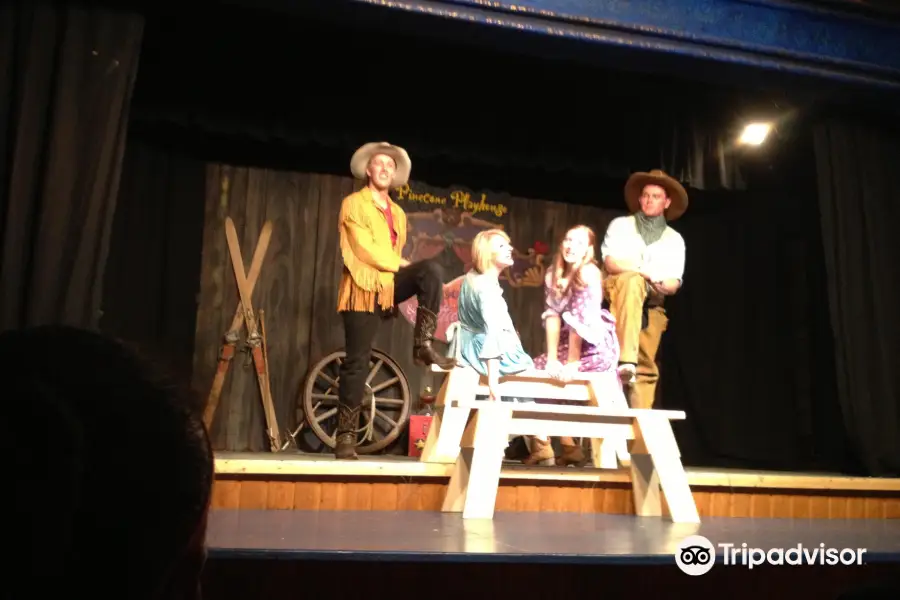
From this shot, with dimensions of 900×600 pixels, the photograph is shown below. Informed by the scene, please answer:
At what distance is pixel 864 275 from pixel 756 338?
1.13 metres

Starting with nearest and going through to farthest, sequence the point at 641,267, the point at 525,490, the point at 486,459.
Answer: the point at 486,459
the point at 525,490
the point at 641,267

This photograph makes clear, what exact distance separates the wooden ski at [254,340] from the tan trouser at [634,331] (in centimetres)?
197

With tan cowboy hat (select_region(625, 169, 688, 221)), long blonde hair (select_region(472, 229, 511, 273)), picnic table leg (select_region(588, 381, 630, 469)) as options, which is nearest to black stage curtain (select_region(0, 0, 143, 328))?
long blonde hair (select_region(472, 229, 511, 273))

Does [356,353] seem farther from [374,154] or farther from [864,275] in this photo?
[864,275]

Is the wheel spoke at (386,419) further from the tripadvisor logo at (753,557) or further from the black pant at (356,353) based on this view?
the tripadvisor logo at (753,557)

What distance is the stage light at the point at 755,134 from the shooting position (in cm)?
475

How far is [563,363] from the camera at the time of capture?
3543 millimetres

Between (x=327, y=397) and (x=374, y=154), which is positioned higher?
(x=374, y=154)

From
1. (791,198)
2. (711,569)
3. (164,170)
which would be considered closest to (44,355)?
(711,569)

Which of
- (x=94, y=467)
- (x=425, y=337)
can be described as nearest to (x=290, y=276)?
(x=425, y=337)

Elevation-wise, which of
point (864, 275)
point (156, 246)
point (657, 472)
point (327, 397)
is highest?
point (156, 246)

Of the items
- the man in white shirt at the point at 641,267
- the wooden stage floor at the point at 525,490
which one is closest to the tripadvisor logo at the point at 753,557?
the wooden stage floor at the point at 525,490

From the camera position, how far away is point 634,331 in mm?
3652

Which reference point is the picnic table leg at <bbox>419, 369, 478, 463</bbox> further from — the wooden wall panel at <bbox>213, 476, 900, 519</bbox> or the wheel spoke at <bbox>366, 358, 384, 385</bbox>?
the wheel spoke at <bbox>366, 358, 384, 385</bbox>
